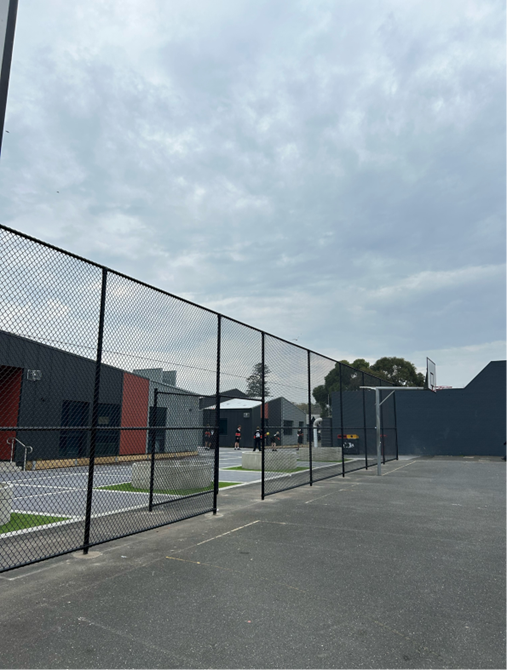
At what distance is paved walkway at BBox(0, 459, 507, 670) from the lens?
2.77 m

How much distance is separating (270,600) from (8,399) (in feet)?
42.1

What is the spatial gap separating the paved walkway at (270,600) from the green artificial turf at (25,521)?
1793 millimetres

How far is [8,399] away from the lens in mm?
13711

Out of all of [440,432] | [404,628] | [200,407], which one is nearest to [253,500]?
[200,407]

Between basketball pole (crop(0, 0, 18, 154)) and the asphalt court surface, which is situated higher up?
basketball pole (crop(0, 0, 18, 154))

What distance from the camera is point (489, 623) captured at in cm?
323

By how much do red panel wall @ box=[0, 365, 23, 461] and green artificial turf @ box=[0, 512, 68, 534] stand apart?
6184mm

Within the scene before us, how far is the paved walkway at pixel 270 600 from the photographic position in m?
2.77

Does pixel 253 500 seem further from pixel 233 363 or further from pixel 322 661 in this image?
pixel 322 661

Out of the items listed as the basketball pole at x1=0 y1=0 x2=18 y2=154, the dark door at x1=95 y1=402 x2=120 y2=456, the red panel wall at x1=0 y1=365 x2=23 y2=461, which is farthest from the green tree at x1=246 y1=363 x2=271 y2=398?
the red panel wall at x1=0 y1=365 x2=23 y2=461

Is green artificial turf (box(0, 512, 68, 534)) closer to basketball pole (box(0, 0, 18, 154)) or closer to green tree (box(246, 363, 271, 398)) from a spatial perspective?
green tree (box(246, 363, 271, 398))

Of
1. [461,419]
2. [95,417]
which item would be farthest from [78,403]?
[461,419]

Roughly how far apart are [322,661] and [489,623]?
1.45 meters

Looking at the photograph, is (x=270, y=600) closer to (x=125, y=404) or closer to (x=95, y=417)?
(x=95, y=417)
